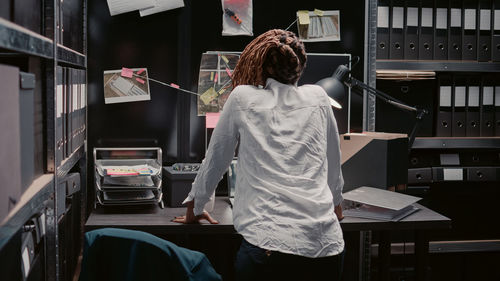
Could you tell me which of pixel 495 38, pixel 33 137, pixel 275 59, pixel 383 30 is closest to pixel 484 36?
pixel 495 38

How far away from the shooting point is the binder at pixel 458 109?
274 centimetres

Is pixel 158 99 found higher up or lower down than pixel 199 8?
lower down

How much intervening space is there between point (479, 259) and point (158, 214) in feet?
6.16

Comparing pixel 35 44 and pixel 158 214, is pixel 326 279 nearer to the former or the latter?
pixel 158 214

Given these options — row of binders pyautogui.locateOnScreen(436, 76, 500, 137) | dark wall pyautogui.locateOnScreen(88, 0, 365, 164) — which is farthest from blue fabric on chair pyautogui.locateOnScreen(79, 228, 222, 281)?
row of binders pyautogui.locateOnScreen(436, 76, 500, 137)

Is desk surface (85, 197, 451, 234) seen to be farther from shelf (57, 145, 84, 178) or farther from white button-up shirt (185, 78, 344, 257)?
white button-up shirt (185, 78, 344, 257)

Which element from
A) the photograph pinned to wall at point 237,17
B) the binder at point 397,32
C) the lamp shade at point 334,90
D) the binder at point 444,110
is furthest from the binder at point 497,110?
the photograph pinned to wall at point 237,17

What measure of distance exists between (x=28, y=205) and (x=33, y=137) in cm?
18

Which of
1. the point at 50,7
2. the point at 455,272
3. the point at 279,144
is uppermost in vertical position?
the point at 50,7

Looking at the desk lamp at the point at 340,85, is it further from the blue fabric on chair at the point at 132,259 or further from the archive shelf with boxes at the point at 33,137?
the blue fabric on chair at the point at 132,259

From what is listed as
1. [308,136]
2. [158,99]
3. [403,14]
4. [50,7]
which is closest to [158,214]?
[158,99]

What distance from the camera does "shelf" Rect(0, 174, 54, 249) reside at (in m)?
0.94

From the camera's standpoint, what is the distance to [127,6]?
2.52 metres

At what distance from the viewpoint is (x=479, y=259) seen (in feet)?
9.76
